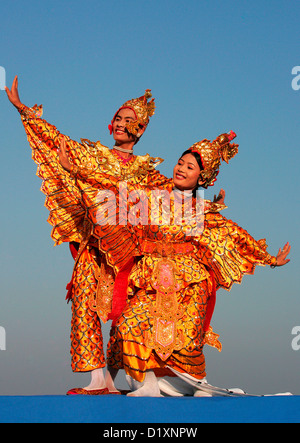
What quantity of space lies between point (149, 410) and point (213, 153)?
7.66 feet

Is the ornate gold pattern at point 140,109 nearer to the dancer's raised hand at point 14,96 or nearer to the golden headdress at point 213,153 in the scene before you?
the golden headdress at point 213,153

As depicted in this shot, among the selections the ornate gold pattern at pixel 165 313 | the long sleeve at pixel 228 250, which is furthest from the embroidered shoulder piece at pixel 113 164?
the ornate gold pattern at pixel 165 313

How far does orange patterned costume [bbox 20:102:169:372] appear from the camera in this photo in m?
6.24

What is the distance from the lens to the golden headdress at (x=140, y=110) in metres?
6.68

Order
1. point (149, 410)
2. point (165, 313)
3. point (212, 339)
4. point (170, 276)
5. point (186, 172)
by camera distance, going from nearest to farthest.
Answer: point (149, 410) → point (165, 313) → point (170, 276) → point (186, 172) → point (212, 339)

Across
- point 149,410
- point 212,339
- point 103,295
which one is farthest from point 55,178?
point 149,410

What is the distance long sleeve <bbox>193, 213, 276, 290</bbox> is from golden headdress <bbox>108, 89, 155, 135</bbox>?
1.08 m

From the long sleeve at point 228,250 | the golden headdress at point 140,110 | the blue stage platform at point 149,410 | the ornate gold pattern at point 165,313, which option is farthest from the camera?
the golden headdress at point 140,110

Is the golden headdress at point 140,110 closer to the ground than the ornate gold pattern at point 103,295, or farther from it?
farther from it

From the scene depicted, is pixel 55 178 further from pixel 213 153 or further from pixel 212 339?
pixel 212 339

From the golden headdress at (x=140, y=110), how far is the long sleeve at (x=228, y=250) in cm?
108

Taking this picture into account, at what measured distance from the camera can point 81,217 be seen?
21.8ft

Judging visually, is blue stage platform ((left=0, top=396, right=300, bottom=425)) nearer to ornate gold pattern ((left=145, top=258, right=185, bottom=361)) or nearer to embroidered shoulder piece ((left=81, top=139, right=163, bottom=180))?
ornate gold pattern ((left=145, top=258, right=185, bottom=361))
